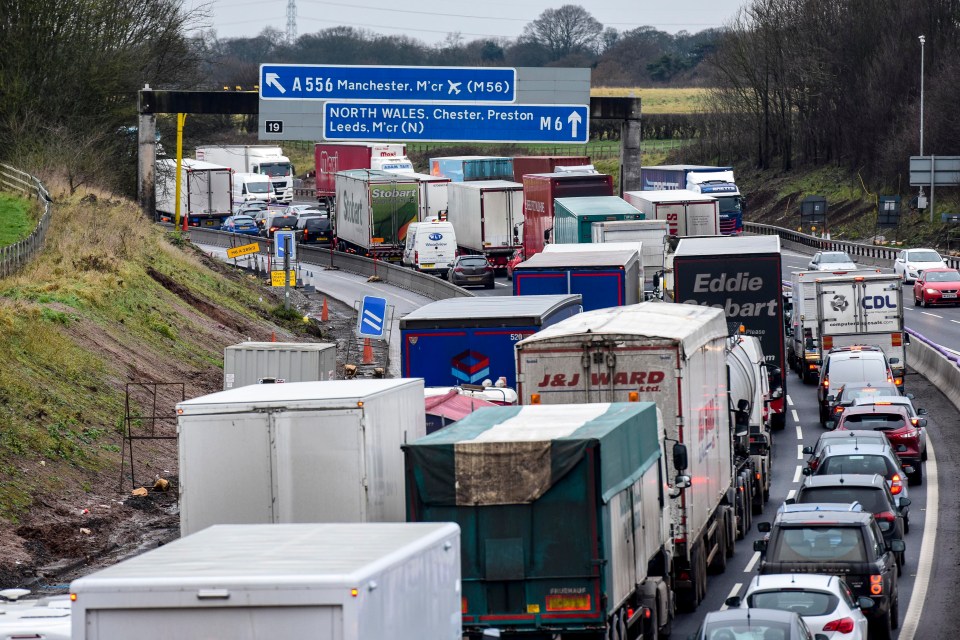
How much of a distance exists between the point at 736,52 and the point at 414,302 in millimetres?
59300

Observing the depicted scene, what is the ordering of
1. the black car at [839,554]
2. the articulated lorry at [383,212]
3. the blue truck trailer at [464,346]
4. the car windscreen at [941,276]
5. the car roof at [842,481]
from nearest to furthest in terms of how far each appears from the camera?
the black car at [839,554]
the car roof at [842,481]
the blue truck trailer at [464,346]
the car windscreen at [941,276]
the articulated lorry at [383,212]

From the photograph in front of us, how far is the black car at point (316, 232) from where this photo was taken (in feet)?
248

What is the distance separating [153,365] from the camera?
32375mm

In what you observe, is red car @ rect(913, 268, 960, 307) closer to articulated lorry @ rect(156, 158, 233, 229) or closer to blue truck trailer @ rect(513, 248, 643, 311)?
blue truck trailer @ rect(513, 248, 643, 311)

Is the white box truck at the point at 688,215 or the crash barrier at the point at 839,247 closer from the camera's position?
the white box truck at the point at 688,215

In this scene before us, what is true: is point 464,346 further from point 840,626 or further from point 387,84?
point 387,84

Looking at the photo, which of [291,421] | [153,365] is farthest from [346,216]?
[291,421]

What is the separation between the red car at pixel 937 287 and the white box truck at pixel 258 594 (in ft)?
148

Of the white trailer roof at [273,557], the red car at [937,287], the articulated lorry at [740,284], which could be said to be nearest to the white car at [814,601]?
the white trailer roof at [273,557]

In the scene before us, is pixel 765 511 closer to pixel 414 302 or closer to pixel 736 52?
pixel 414 302

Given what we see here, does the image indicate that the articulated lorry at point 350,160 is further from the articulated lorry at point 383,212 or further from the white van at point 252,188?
the articulated lorry at point 383,212

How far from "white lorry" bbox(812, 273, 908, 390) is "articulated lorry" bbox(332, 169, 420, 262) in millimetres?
30090

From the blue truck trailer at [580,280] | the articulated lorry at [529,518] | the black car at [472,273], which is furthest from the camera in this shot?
the black car at [472,273]

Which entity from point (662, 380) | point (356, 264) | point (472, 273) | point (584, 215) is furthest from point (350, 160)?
point (662, 380)
